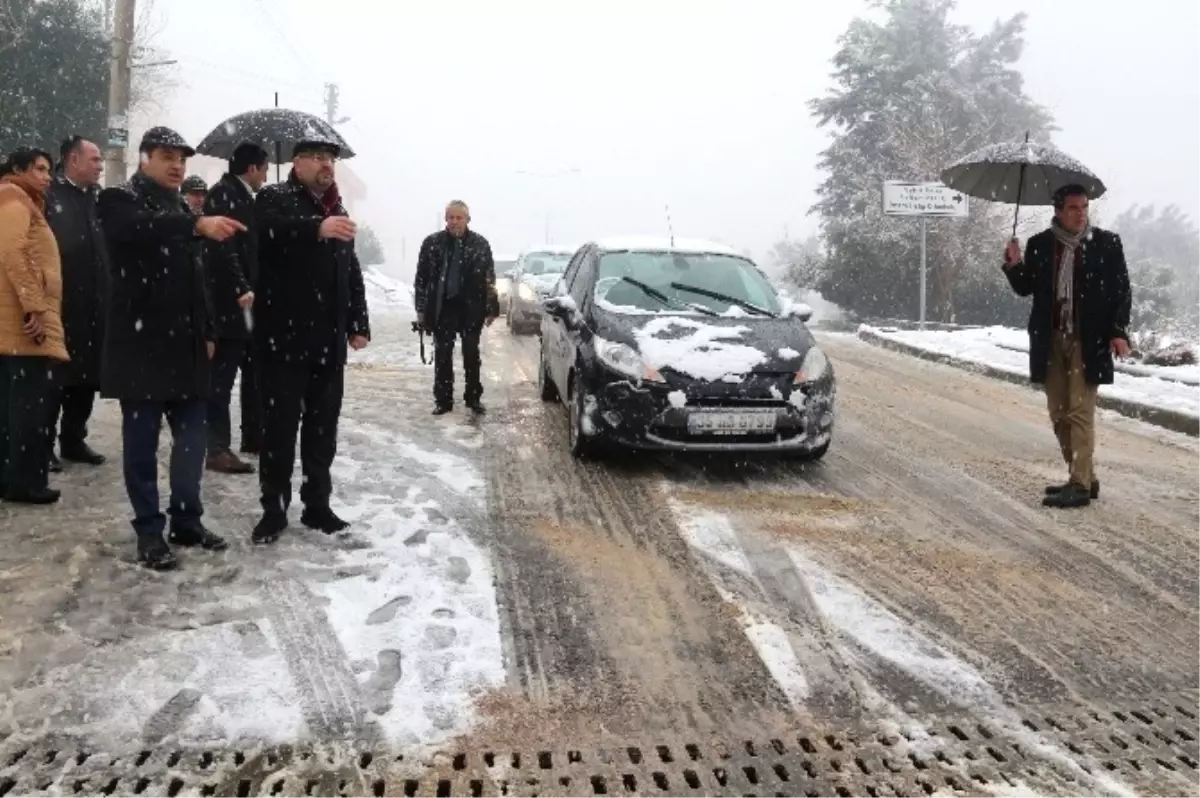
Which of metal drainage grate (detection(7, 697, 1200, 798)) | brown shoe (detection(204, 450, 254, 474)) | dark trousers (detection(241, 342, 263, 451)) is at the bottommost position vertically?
metal drainage grate (detection(7, 697, 1200, 798))

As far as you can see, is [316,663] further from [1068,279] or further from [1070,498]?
[1068,279]

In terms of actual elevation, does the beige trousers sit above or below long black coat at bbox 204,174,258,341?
below

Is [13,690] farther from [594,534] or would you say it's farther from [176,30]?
[176,30]

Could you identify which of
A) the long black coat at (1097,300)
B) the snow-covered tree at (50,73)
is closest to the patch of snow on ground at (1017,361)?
the long black coat at (1097,300)

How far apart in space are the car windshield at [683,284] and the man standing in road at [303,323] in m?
2.52

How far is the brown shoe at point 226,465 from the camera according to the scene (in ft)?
18.9

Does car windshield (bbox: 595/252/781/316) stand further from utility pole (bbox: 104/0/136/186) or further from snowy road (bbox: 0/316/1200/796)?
utility pole (bbox: 104/0/136/186)

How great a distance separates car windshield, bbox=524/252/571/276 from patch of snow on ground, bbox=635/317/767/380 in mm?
10450

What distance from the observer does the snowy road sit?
111 inches

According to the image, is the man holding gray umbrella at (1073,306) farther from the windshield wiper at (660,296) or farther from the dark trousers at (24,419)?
the dark trousers at (24,419)

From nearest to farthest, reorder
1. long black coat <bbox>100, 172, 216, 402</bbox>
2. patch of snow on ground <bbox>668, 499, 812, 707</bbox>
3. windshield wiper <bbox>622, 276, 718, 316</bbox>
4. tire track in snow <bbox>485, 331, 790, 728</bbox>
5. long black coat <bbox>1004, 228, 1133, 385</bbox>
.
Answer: tire track in snow <bbox>485, 331, 790, 728</bbox>, patch of snow on ground <bbox>668, 499, 812, 707</bbox>, long black coat <bbox>100, 172, 216, 402</bbox>, long black coat <bbox>1004, 228, 1133, 385</bbox>, windshield wiper <bbox>622, 276, 718, 316</bbox>

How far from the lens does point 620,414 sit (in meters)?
5.83

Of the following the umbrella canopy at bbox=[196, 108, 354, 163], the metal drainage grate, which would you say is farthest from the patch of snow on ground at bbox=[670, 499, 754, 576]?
the umbrella canopy at bbox=[196, 108, 354, 163]

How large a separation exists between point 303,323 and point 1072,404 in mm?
4408
